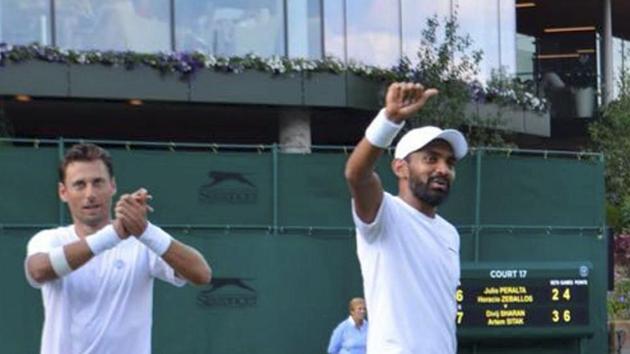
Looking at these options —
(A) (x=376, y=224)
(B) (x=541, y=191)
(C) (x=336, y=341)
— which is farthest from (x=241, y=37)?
(A) (x=376, y=224)

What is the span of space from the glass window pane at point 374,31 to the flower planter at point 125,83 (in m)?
3.67

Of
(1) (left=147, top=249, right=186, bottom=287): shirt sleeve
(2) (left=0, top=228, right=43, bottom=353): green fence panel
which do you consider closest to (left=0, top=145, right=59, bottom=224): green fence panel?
(2) (left=0, top=228, right=43, bottom=353): green fence panel

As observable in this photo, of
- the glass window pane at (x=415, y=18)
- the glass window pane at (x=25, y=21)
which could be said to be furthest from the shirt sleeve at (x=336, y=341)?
Result: the glass window pane at (x=415, y=18)

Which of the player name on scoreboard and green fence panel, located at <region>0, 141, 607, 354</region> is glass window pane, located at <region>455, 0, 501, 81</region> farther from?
the player name on scoreboard

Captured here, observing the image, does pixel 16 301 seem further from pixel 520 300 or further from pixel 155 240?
pixel 155 240

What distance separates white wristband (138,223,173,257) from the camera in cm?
453

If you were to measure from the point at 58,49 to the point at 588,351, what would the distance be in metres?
11.8

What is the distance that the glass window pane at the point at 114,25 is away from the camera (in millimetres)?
22891

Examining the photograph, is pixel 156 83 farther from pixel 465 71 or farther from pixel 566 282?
pixel 566 282

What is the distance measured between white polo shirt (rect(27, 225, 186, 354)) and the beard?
100cm

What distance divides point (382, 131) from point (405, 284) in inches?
23.4

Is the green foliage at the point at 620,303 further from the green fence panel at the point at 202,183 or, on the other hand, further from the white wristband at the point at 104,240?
the white wristband at the point at 104,240

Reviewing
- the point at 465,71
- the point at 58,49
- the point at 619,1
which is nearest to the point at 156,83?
the point at 58,49

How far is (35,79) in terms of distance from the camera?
2222 centimetres
